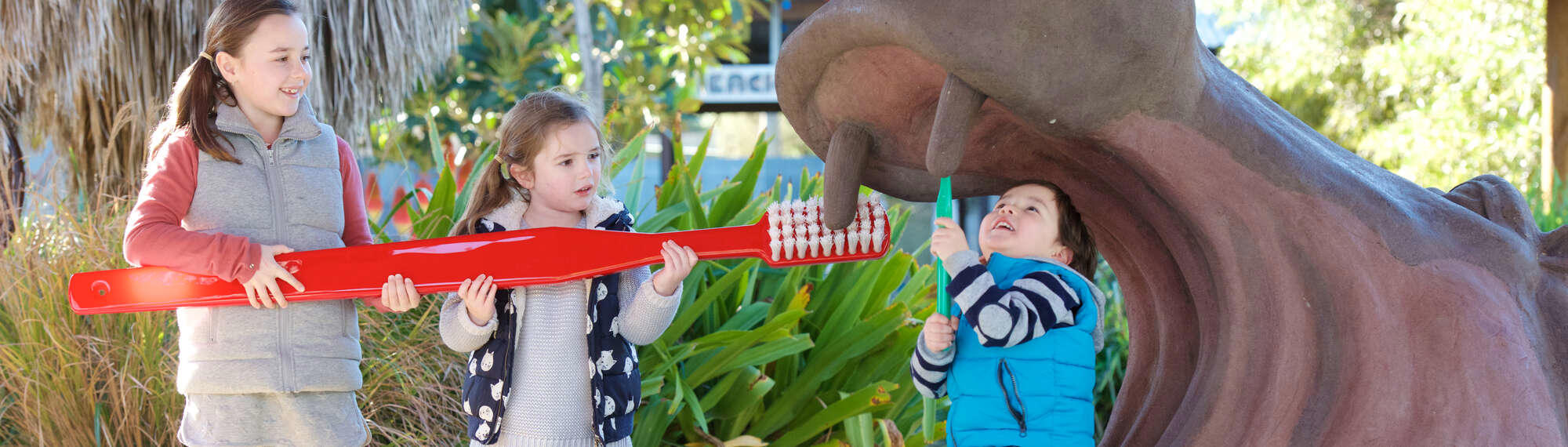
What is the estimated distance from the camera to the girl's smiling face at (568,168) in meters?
2.38

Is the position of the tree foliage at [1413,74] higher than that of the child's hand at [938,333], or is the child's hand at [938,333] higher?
the tree foliage at [1413,74]

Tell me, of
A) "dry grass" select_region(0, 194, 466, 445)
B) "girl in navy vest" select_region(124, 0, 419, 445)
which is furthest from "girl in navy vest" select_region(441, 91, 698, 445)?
"dry grass" select_region(0, 194, 466, 445)

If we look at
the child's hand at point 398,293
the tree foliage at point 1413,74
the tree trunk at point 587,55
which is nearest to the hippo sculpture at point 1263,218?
the child's hand at point 398,293

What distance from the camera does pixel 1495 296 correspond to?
1.32 metres

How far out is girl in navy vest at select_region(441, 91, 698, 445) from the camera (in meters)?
2.35

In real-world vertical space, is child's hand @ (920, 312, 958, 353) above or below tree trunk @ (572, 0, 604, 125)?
below

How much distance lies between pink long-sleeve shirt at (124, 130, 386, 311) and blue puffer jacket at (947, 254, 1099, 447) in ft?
4.05

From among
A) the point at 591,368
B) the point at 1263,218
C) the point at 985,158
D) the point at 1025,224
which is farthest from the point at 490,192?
the point at 1263,218

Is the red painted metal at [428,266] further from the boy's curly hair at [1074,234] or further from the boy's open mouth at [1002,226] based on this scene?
the boy's curly hair at [1074,234]

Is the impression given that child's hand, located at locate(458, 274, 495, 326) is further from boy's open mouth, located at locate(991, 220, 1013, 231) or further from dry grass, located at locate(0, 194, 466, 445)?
dry grass, located at locate(0, 194, 466, 445)

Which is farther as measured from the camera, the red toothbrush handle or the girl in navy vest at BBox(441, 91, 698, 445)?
the girl in navy vest at BBox(441, 91, 698, 445)

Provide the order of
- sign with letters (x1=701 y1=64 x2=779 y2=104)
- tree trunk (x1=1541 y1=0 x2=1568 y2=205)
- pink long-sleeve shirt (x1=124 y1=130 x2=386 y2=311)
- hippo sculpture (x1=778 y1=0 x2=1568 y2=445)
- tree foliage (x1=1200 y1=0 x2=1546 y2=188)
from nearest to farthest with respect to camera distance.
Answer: hippo sculpture (x1=778 y1=0 x2=1568 y2=445)
pink long-sleeve shirt (x1=124 y1=130 x2=386 y2=311)
tree trunk (x1=1541 y1=0 x2=1568 y2=205)
tree foliage (x1=1200 y1=0 x2=1546 y2=188)
sign with letters (x1=701 y1=64 x2=779 y2=104)

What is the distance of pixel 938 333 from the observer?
2.00 meters

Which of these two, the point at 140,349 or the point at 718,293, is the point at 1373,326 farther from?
the point at 140,349
